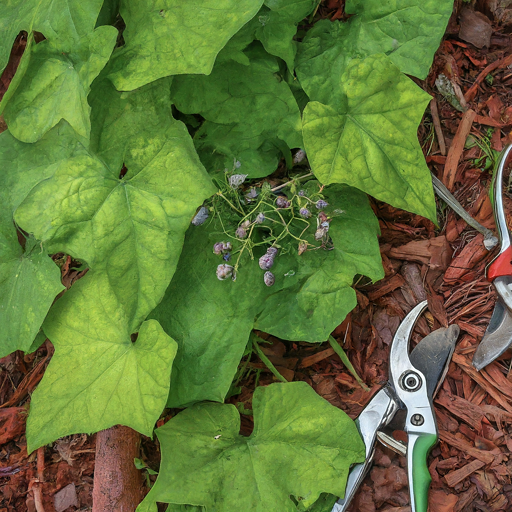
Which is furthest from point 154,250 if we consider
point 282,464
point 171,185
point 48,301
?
point 282,464

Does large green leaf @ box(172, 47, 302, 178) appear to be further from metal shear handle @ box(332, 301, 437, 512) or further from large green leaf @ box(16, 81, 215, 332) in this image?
metal shear handle @ box(332, 301, 437, 512)

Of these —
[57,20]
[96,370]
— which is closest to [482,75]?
[57,20]

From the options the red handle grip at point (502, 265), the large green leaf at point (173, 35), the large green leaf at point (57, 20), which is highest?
the large green leaf at point (57, 20)

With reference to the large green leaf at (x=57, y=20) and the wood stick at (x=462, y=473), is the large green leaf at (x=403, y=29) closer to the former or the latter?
the large green leaf at (x=57, y=20)

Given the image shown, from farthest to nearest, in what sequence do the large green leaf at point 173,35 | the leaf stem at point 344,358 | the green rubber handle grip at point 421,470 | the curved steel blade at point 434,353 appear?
the leaf stem at point 344,358 → the curved steel blade at point 434,353 → the green rubber handle grip at point 421,470 → the large green leaf at point 173,35

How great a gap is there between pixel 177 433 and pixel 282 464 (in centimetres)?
29

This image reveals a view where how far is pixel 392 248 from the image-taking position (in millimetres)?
1587

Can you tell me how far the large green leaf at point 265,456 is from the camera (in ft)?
4.40

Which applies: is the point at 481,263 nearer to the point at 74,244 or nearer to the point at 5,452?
the point at 74,244

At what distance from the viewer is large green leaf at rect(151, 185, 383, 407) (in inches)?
56.1

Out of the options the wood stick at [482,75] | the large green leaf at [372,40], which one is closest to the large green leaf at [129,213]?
the large green leaf at [372,40]

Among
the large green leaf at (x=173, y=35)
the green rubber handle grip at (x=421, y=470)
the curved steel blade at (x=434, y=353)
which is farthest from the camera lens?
the curved steel blade at (x=434, y=353)

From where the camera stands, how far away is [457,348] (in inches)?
58.6

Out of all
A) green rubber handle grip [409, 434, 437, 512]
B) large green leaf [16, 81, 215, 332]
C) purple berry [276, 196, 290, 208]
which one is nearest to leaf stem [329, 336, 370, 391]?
green rubber handle grip [409, 434, 437, 512]
